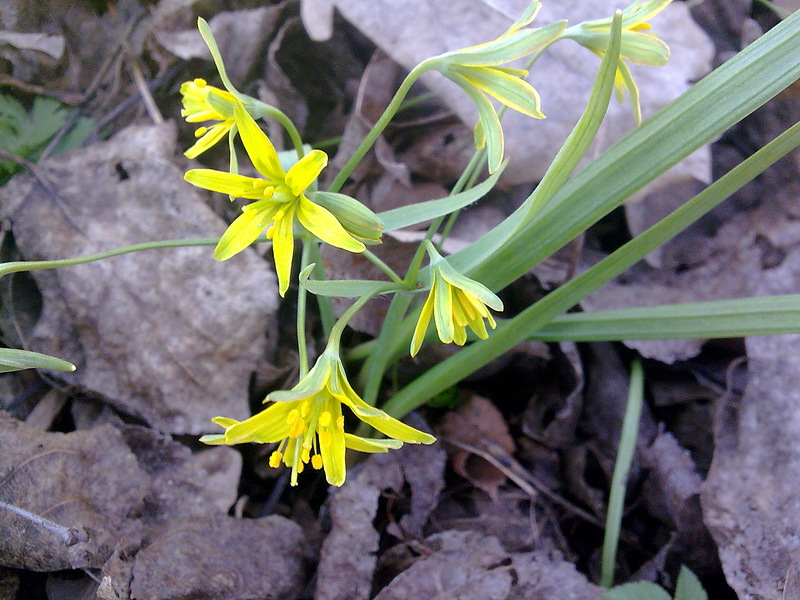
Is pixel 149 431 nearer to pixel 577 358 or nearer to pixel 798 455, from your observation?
pixel 577 358

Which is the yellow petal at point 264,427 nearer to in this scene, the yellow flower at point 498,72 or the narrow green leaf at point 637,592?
the yellow flower at point 498,72

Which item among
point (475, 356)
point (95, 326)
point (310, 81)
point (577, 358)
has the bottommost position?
point (95, 326)

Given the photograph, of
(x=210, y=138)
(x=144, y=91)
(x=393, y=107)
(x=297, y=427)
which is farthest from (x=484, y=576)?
(x=144, y=91)

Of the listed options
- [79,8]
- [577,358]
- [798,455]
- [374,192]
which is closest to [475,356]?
[577,358]

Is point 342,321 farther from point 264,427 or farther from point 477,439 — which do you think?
point 477,439

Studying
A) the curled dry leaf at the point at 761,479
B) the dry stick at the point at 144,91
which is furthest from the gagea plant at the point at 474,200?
the dry stick at the point at 144,91

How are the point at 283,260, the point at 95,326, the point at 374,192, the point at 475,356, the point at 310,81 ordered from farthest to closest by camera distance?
the point at 310,81
the point at 374,192
the point at 95,326
the point at 475,356
the point at 283,260
